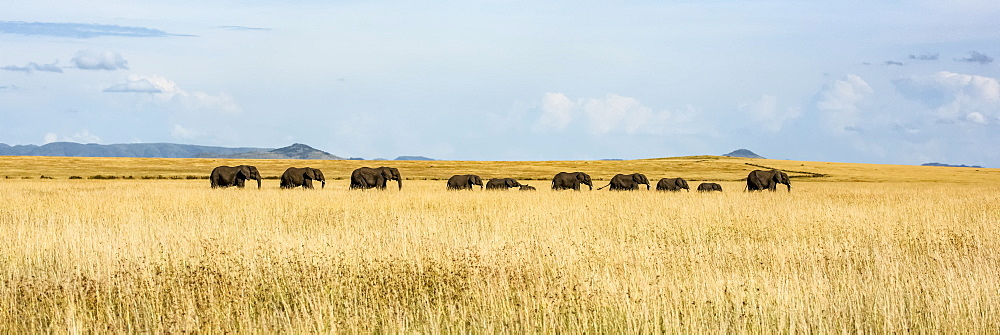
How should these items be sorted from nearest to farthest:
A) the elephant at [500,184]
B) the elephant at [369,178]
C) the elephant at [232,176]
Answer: the elephant at [369,178], the elephant at [232,176], the elephant at [500,184]

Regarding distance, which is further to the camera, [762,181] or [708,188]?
[708,188]

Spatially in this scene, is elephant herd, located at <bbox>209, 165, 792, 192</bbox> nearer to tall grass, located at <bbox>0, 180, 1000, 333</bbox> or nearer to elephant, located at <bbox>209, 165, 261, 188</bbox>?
elephant, located at <bbox>209, 165, 261, 188</bbox>

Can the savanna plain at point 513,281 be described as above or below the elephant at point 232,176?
below

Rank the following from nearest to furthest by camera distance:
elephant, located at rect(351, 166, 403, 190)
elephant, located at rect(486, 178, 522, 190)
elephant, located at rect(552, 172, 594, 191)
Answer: elephant, located at rect(351, 166, 403, 190) → elephant, located at rect(552, 172, 594, 191) → elephant, located at rect(486, 178, 522, 190)

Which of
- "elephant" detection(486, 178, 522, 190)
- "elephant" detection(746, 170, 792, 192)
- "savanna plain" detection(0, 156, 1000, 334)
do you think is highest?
"elephant" detection(746, 170, 792, 192)

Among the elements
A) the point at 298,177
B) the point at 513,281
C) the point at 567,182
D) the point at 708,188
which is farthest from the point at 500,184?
the point at 513,281

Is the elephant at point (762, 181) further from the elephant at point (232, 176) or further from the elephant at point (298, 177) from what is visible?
the elephant at point (232, 176)

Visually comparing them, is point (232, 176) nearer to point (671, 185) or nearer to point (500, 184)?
point (500, 184)

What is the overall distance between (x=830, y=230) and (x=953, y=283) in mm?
6594

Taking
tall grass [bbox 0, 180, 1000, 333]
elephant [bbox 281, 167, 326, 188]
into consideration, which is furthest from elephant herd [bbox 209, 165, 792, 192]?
tall grass [bbox 0, 180, 1000, 333]

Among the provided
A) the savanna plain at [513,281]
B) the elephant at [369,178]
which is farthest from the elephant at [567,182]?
the savanna plain at [513,281]

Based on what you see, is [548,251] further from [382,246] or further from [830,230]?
[830,230]

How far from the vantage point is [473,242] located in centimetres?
1184

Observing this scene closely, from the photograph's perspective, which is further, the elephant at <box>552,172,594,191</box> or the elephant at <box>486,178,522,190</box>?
the elephant at <box>486,178,522,190</box>
